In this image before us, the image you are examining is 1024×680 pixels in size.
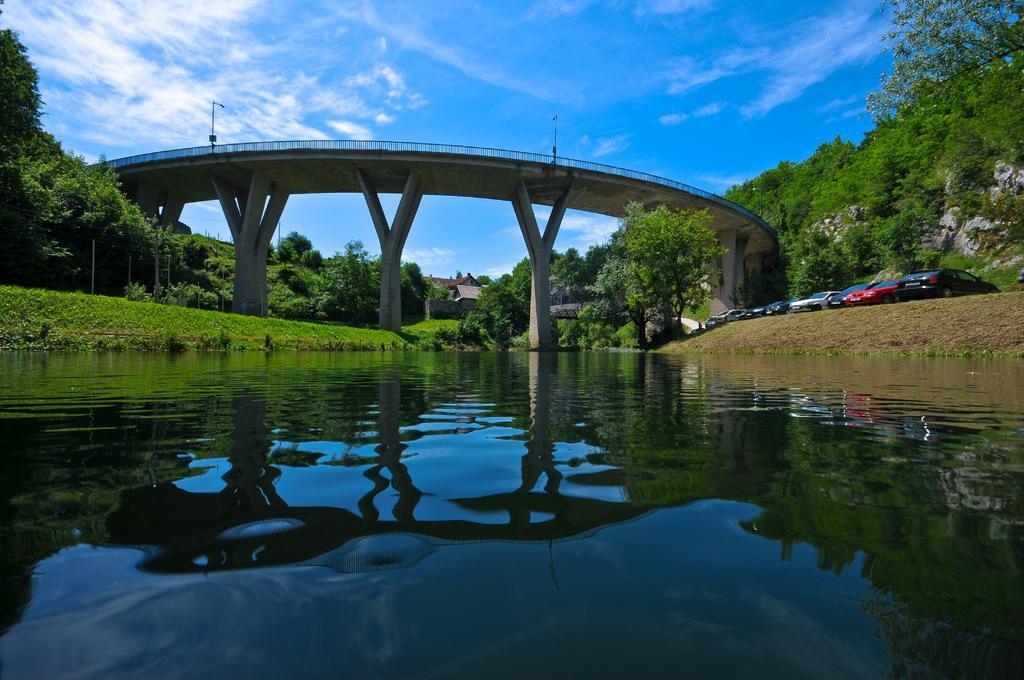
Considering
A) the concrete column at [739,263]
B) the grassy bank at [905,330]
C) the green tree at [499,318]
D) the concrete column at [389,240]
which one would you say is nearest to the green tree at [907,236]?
the concrete column at [739,263]

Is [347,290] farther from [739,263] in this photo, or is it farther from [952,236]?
[952,236]

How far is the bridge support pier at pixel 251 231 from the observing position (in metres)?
44.2

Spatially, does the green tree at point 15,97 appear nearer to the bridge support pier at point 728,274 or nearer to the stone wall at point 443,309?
the stone wall at point 443,309

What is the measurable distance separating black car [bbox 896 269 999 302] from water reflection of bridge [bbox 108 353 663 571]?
30453 mm

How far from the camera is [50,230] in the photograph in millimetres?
39875

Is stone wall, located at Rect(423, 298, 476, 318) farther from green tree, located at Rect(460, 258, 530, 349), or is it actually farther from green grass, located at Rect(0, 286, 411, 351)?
green grass, located at Rect(0, 286, 411, 351)

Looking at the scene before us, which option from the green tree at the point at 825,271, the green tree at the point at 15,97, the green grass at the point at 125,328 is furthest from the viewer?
the green tree at the point at 825,271

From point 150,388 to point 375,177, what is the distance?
135ft

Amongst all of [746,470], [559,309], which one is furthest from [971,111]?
[746,470]

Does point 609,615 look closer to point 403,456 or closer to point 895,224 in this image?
point 403,456

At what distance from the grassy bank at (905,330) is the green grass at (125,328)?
27.7 metres

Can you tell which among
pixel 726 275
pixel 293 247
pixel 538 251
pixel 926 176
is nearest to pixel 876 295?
pixel 538 251

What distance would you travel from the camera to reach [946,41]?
58.8 ft

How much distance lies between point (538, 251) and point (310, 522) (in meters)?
44.9
